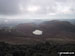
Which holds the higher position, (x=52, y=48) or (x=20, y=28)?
(x=20, y=28)


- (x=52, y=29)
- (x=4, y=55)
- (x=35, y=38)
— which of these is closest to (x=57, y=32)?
(x=52, y=29)

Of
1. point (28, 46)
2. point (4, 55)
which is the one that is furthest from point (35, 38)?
point (4, 55)

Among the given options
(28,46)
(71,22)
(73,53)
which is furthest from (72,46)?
(28,46)

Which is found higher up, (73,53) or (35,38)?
(35,38)

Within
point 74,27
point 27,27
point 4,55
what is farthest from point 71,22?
point 4,55

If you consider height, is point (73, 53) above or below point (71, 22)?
below

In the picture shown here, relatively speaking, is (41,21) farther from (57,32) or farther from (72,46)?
(72,46)

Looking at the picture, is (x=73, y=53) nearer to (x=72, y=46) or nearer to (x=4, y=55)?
(x=72, y=46)

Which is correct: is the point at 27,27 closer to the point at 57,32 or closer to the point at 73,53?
the point at 57,32
